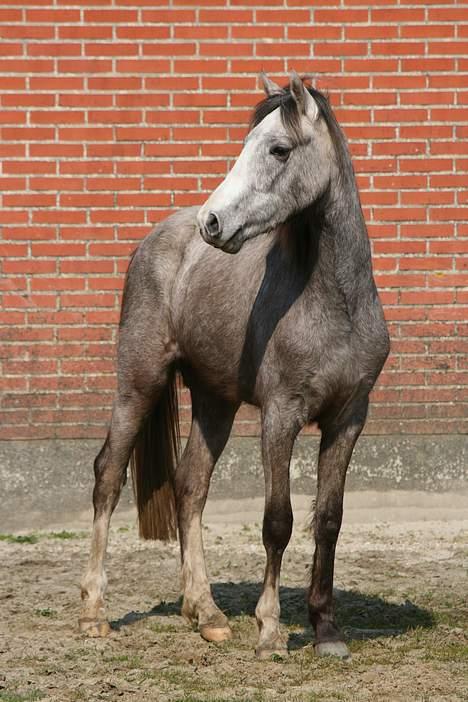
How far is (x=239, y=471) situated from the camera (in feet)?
25.3

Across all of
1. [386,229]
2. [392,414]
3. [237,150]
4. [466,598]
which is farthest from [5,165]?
[466,598]

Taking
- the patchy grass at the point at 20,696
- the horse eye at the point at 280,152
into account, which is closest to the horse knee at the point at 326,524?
the patchy grass at the point at 20,696

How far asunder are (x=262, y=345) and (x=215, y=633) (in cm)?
137

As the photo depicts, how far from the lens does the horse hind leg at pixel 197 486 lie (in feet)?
18.6

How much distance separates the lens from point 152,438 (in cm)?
604

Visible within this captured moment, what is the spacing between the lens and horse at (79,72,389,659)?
15.6 ft

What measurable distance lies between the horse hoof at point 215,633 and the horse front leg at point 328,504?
444 mm

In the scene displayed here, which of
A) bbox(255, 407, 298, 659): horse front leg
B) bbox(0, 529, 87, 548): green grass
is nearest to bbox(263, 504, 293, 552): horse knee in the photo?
bbox(255, 407, 298, 659): horse front leg

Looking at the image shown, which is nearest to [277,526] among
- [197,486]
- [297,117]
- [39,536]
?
[197,486]

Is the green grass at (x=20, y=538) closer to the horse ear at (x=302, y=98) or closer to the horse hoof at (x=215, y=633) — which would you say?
the horse hoof at (x=215, y=633)

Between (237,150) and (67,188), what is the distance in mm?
1153

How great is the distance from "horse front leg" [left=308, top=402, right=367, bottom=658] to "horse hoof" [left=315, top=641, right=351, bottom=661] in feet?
0.38

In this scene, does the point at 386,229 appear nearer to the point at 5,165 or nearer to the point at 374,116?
the point at 374,116

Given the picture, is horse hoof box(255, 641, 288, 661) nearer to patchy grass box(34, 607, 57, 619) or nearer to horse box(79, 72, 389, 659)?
horse box(79, 72, 389, 659)
